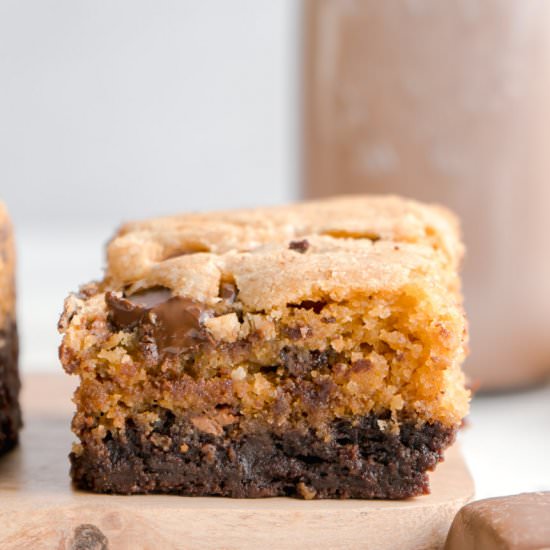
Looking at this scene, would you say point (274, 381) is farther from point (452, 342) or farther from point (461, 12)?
point (461, 12)

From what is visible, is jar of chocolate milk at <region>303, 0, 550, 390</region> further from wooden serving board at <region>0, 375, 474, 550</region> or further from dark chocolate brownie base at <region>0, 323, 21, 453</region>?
wooden serving board at <region>0, 375, 474, 550</region>

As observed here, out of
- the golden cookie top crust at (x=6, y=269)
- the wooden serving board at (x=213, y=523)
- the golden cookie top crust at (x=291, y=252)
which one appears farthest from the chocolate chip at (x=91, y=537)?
the golden cookie top crust at (x=6, y=269)

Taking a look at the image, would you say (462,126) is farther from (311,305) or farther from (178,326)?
(178,326)

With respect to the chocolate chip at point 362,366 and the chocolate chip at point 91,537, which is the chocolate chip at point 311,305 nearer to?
the chocolate chip at point 362,366

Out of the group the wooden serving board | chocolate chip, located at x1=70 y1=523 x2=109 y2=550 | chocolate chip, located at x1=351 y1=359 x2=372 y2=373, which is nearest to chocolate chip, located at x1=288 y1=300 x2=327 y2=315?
chocolate chip, located at x1=351 y1=359 x2=372 y2=373

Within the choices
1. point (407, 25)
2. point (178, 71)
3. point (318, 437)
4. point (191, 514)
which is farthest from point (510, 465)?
point (178, 71)

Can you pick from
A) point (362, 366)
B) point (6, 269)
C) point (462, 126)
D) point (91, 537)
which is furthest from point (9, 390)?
point (462, 126)
